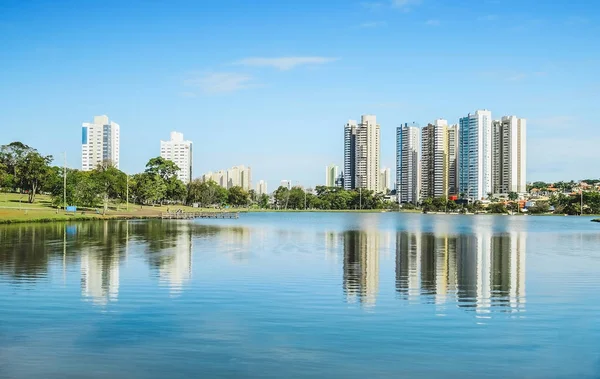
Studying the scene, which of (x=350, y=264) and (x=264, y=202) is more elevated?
(x=264, y=202)

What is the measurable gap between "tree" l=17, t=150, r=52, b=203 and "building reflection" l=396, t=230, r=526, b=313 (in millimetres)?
69746

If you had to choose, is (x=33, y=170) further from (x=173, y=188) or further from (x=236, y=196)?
(x=236, y=196)

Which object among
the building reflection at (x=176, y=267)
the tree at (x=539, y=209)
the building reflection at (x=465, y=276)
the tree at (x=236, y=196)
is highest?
the tree at (x=236, y=196)

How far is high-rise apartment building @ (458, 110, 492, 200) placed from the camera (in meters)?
189

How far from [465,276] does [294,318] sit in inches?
432

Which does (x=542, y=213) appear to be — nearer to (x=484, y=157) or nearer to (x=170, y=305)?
(x=484, y=157)

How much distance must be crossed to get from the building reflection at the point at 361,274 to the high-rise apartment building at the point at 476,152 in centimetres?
16027

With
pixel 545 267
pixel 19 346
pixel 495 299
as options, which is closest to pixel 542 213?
pixel 545 267

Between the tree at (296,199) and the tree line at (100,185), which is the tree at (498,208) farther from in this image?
the tree line at (100,185)

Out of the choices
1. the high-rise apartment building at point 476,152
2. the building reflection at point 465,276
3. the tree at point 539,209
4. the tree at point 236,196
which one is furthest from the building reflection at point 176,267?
the high-rise apartment building at point 476,152

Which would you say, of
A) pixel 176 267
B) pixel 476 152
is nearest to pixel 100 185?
pixel 176 267

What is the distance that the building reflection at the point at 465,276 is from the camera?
17.8 meters

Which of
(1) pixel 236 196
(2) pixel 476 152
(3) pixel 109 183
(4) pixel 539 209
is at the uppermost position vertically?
Answer: (2) pixel 476 152

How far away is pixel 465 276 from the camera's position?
76.8ft
